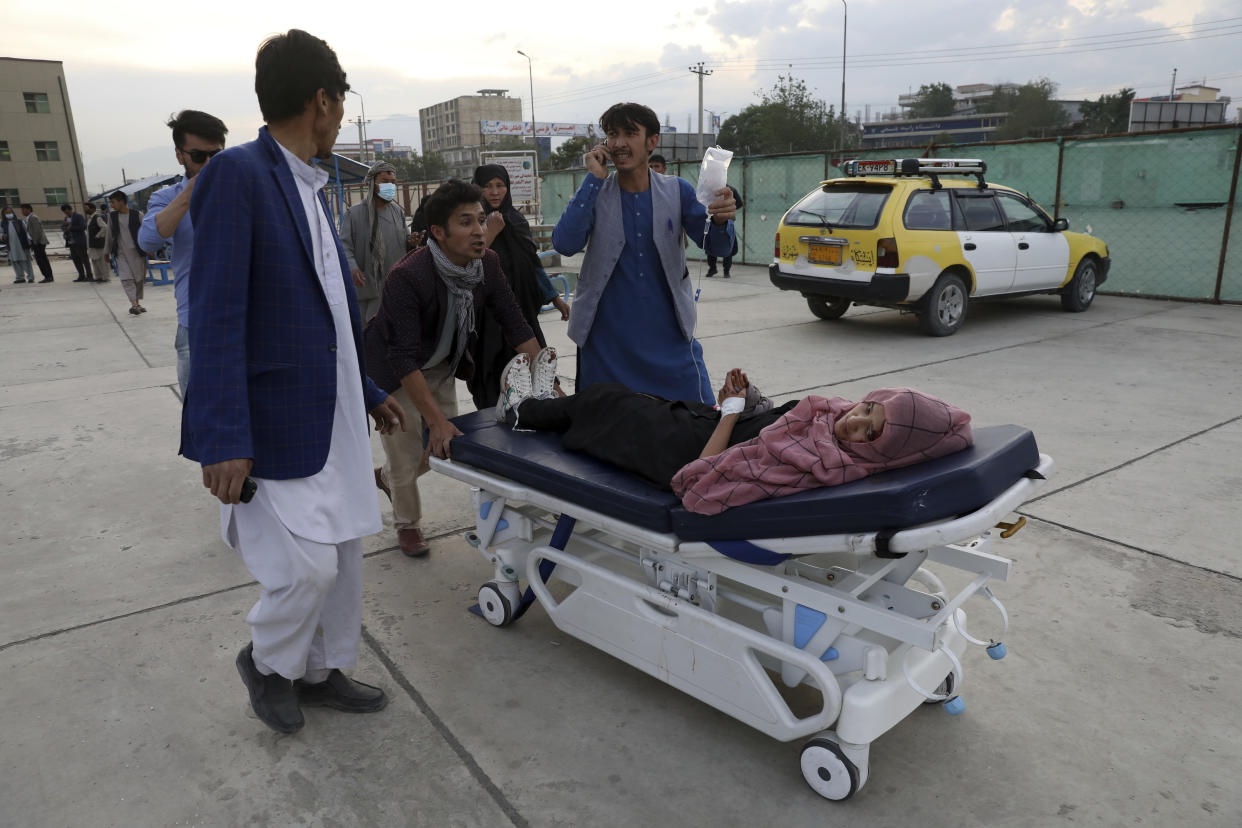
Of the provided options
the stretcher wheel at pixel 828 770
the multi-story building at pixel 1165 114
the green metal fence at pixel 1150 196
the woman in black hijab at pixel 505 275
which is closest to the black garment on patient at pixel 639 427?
the woman in black hijab at pixel 505 275

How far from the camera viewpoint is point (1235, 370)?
7039 mm

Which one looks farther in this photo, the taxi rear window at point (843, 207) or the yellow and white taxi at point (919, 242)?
the taxi rear window at point (843, 207)

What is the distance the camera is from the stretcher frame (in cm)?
221

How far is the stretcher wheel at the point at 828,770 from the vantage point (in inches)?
87.8

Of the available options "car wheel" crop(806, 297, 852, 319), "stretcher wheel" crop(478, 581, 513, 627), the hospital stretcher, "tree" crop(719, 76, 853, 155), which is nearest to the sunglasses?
the hospital stretcher

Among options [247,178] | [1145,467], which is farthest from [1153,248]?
[247,178]

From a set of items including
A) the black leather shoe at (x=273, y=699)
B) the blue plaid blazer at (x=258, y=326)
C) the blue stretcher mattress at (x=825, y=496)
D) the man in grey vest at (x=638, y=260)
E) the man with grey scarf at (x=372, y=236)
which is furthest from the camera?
the man with grey scarf at (x=372, y=236)

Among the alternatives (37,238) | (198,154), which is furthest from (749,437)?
(37,238)

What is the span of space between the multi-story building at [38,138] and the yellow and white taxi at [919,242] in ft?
198

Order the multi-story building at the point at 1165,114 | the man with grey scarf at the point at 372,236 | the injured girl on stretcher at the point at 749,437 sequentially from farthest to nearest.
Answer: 1. the multi-story building at the point at 1165,114
2. the man with grey scarf at the point at 372,236
3. the injured girl on stretcher at the point at 749,437

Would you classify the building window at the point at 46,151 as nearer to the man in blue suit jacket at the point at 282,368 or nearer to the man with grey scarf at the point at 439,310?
the man with grey scarf at the point at 439,310

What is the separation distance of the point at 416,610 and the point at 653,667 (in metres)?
1.23

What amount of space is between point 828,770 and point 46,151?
2814 inches

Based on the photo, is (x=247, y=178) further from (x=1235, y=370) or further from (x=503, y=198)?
(x=1235, y=370)
